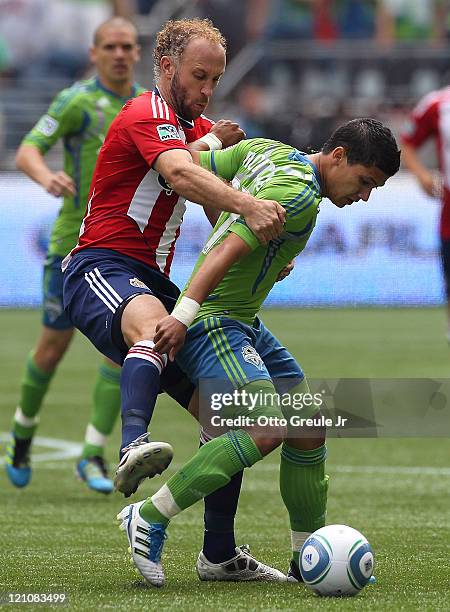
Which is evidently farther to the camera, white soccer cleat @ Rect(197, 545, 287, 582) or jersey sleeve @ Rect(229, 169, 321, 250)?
white soccer cleat @ Rect(197, 545, 287, 582)

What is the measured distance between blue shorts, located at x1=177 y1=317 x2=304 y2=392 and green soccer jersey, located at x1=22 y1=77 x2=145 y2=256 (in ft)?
10.8

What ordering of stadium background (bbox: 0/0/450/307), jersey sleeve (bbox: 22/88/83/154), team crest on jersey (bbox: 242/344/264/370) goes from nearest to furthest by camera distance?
team crest on jersey (bbox: 242/344/264/370), jersey sleeve (bbox: 22/88/83/154), stadium background (bbox: 0/0/450/307)

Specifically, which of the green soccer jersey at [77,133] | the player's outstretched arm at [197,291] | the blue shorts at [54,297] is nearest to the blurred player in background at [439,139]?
the green soccer jersey at [77,133]

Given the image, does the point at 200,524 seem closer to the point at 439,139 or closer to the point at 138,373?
the point at 138,373

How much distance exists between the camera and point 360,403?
563 centimetres

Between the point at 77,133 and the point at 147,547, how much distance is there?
4025 millimetres

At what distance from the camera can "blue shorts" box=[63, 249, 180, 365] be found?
5.03m

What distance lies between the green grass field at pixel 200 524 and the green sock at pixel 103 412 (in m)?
0.27

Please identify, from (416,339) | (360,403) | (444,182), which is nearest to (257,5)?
(416,339)

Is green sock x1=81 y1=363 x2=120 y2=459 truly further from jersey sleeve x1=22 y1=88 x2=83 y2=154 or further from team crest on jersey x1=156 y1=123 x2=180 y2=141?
team crest on jersey x1=156 y1=123 x2=180 y2=141

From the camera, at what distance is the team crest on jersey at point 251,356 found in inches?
187

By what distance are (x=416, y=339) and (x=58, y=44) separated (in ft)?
35.3

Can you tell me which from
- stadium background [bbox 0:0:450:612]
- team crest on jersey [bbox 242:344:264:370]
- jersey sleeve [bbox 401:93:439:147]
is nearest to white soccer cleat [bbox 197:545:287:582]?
stadium background [bbox 0:0:450:612]

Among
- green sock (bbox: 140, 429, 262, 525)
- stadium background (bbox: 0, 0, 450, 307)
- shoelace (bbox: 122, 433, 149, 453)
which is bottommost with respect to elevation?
stadium background (bbox: 0, 0, 450, 307)
